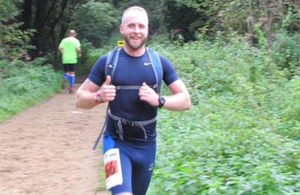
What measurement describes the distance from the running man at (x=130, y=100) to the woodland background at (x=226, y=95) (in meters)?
1.25

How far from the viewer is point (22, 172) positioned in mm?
7340

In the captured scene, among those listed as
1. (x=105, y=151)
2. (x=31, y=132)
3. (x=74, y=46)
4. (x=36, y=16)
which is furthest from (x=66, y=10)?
(x=105, y=151)

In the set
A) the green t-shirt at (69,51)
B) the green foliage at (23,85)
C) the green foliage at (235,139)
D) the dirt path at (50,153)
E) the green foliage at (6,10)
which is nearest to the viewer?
the green foliage at (235,139)

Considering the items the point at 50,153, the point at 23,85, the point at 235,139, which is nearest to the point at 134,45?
the point at 235,139

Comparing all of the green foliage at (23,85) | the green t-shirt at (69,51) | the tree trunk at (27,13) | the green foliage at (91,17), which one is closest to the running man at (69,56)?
the green t-shirt at (69,51)

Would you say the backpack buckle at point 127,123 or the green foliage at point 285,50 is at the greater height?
the backpack buckle at point 127,123

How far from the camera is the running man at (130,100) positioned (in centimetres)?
400

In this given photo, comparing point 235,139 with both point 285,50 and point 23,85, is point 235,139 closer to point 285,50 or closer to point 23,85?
point 285,50

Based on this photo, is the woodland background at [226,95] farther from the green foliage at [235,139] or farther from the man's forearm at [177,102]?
the man's forearm at [177,102]

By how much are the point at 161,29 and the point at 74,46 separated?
58.0ft

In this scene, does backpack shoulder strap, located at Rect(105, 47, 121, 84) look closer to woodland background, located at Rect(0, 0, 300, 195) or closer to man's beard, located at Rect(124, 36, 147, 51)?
man's beard, located at Rect(124, 36, 147, 51)

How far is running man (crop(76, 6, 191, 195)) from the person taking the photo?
158 inches

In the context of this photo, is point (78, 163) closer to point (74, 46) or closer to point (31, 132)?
point (31, 132)

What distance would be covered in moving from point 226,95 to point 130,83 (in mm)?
6173
